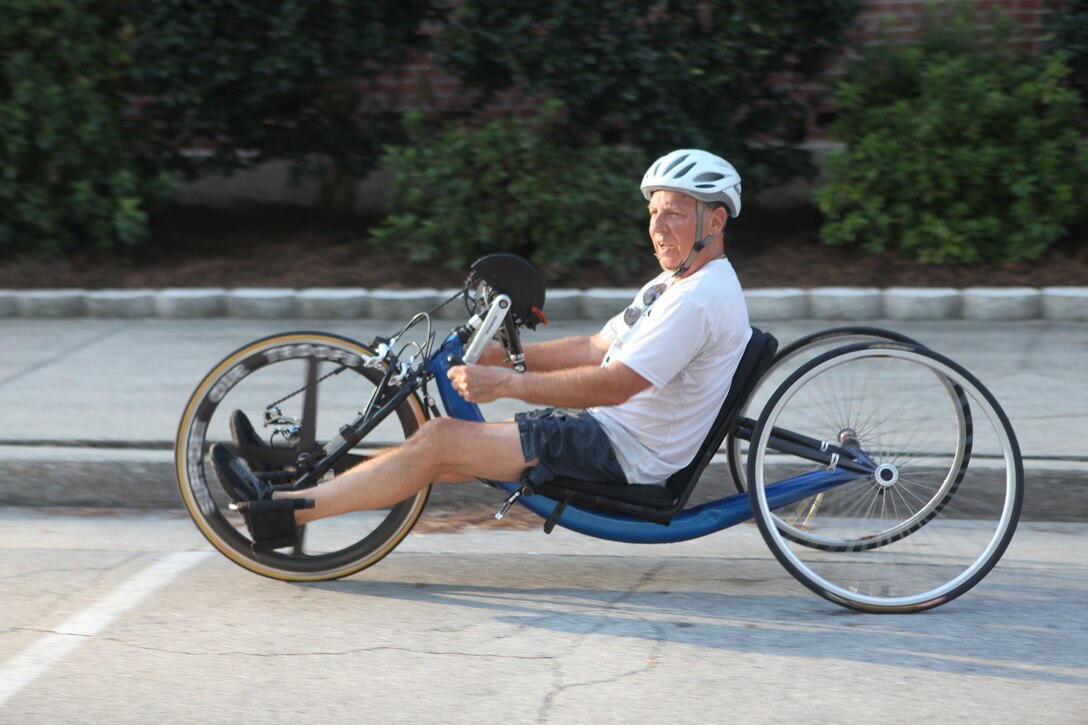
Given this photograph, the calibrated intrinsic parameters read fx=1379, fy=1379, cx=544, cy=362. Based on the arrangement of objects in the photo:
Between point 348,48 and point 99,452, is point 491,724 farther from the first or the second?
point 348,48

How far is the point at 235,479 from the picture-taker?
4.34 meters

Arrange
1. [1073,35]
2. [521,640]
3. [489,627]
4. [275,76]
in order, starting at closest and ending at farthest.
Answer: [521,640] → [489,627] → [1073,35] → [275,76]

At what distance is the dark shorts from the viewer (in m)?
4.34

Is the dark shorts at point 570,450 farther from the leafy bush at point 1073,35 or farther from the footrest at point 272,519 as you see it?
the leafy bush at point 1073,35

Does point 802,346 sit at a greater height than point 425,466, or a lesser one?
greater

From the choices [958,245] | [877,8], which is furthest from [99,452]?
[877,8]

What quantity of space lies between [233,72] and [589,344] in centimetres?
487

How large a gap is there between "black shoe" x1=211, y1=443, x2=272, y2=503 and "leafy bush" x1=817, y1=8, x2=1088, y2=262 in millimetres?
5188

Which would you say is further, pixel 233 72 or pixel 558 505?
pixel 233 72

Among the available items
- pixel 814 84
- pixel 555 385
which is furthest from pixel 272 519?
pixel 814 84

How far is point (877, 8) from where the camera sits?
9.62 m

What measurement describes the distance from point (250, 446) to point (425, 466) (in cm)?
61

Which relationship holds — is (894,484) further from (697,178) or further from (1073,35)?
(1073,35)

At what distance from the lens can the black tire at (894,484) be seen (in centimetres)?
430
